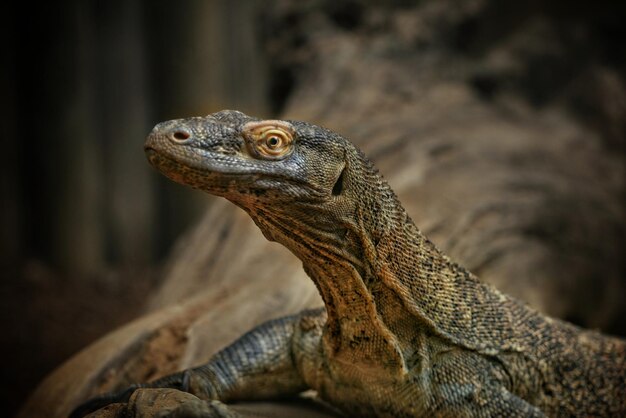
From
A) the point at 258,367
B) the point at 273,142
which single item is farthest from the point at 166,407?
the point at 273,142

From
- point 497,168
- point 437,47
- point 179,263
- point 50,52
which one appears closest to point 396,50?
point 437,47

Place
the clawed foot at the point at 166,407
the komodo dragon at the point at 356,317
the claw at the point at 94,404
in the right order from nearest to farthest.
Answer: the clawed foot at the point at 166,407 < the komodo dragon at the point at 356,317 < the claw at the point at 94,404

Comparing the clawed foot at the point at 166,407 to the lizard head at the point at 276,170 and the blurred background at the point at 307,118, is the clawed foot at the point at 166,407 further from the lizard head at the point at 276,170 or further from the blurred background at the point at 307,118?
the blurred background at the point at 307,118

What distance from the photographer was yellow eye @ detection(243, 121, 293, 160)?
3109 millimetres

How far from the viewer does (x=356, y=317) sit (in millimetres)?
3529

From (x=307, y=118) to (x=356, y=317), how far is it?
397 centimetres

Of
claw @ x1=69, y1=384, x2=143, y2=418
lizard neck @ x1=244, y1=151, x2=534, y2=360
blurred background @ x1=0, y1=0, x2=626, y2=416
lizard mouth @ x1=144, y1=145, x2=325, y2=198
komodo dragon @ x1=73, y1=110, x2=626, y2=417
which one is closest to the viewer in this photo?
lizard mouth @ x1=144, y1=145, x2=325, y2=198

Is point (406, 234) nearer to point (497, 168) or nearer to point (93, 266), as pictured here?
point (497, 168)

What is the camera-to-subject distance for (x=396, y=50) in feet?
27.3

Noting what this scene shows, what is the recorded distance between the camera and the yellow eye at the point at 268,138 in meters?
3.11

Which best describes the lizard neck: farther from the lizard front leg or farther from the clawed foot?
the clawed foot

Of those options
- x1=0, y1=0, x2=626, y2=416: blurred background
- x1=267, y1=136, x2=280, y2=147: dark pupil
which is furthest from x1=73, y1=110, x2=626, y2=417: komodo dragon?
x1=0, y1=0, x2=626, y2=416: blurred background

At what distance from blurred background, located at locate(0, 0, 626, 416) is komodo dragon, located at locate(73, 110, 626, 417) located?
76.8 inches

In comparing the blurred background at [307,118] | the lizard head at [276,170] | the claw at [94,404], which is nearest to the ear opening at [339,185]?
the lizard head at [276,170]
